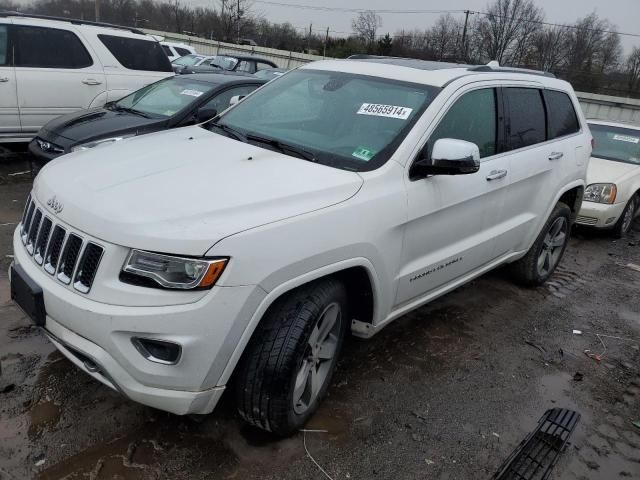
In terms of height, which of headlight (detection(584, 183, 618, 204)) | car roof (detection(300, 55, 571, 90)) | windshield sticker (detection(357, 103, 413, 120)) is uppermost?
car roof (detection(300, 55, 571, 90))

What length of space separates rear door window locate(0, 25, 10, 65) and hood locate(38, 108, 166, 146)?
1359 mm

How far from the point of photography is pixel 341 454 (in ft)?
8.98

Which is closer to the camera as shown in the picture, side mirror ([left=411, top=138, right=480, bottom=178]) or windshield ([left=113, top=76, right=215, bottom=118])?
side mirror ([left=411, top=138, right=480, bottom=178])

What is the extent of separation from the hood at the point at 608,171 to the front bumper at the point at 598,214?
1.06 ft

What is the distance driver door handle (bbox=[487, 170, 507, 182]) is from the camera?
3702 mm

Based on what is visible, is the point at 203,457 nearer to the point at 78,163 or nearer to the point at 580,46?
the point at 78,163

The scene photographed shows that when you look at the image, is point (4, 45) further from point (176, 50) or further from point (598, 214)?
point (176, 50)

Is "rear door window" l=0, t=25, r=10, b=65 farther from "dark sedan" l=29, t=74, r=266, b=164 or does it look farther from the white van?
the white van

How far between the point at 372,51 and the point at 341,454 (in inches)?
1967

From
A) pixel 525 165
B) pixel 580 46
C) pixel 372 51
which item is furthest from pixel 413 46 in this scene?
pixel 525 165

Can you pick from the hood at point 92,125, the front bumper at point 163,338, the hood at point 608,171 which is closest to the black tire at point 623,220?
the hood at point 608,171

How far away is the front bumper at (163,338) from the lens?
7.17 feet

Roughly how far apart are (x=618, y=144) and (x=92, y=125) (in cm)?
736

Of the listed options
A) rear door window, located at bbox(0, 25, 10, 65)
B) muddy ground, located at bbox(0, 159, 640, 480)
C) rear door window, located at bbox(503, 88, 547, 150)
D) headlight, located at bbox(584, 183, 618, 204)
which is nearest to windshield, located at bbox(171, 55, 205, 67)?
rear door window, located at bbox(0, 25, 10, 65)
